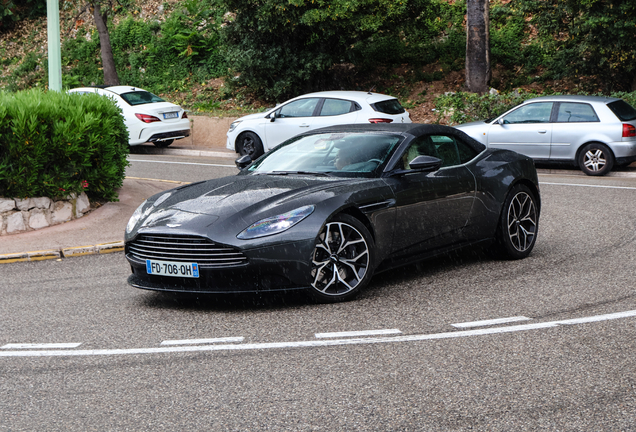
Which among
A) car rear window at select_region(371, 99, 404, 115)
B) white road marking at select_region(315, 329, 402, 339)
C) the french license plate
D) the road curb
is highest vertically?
car rear window at select_region(371, 99, 404, 115)

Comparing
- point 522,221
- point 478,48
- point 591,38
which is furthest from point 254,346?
point 478,48

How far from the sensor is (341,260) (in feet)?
20.9

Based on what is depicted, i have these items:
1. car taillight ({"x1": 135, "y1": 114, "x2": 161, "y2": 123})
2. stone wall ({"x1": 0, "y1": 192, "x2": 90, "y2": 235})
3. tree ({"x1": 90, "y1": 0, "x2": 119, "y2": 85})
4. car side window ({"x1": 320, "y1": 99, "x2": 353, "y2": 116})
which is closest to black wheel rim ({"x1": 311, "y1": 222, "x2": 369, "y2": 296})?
stone wall ({"x1": 0, "y1": 192, "x2": 90, "y2": 235})

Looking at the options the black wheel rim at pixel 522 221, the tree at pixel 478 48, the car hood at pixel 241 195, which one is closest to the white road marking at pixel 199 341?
the car hood at pixel 241 195

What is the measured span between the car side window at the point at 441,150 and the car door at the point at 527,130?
9290 millimetres

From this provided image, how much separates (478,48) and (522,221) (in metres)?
14.3

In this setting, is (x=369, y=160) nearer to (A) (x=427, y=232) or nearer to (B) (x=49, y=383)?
(A) (x=427, y=232)

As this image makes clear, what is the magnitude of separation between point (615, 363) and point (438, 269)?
3.07 meters

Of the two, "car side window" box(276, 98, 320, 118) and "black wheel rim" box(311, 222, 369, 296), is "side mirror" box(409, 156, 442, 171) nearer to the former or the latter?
"black wheel rim" box(311, 222, 369, 296)

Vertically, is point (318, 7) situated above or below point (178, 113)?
above

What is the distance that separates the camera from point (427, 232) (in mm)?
7148

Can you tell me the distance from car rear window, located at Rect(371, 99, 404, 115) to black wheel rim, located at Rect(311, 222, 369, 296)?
11.3 meters

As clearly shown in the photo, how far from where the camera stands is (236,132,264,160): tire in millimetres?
19188

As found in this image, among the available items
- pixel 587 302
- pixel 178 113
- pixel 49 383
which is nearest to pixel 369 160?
pixel 587 302
